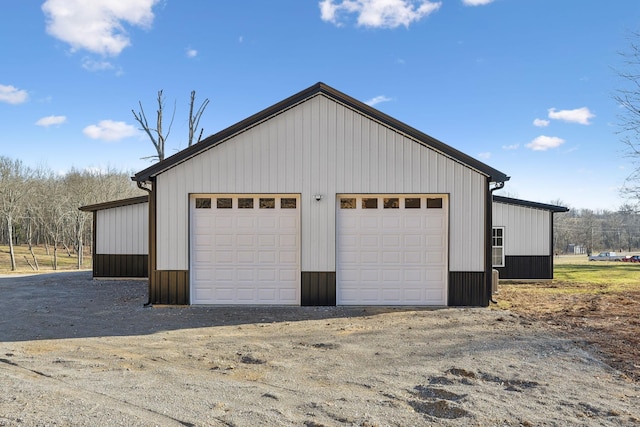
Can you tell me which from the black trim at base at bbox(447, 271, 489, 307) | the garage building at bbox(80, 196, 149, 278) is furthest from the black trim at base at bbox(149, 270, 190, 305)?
the black trim at base at bbox(447, 271, 489, 307)

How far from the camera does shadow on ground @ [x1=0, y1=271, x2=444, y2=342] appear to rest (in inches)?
293

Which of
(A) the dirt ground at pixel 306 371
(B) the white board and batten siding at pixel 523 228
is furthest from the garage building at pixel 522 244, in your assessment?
(A) the dirt ground at pixel 306 371

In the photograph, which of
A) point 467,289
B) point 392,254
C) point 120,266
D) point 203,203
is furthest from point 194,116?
point 467,289

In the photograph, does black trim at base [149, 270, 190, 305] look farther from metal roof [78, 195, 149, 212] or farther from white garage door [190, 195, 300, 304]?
metal roof [78, 195, 149, 212]

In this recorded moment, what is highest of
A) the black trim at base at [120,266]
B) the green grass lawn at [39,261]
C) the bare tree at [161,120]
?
the bare tree at [161,120]

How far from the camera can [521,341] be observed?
21.7ft

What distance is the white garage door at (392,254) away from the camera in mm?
9781

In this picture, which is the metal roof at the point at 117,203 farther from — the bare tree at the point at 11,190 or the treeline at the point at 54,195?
the treeline at the point at 54,195

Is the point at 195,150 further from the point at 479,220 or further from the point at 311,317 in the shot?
the point at 479,220

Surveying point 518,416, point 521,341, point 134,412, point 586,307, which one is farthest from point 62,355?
point 586,307

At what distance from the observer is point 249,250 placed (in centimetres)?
983

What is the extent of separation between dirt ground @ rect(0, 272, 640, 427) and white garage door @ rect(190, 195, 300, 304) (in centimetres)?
91

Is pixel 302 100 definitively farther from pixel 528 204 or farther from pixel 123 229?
pixel 528 204

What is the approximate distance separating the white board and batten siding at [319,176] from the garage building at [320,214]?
0.08 feet
